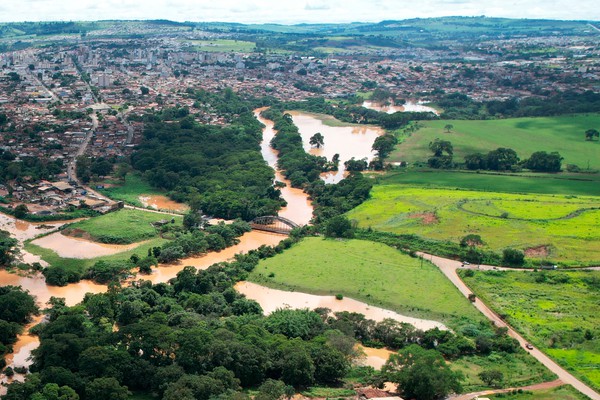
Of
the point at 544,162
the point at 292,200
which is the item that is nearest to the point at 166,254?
the point at 292,200

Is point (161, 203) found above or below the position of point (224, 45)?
below

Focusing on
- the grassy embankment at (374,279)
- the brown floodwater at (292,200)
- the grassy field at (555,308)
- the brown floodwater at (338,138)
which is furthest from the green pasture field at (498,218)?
the brown floodwater at (338,138)

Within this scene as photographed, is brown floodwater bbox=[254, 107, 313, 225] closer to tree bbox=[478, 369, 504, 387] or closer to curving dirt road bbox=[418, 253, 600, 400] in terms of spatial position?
curving dirt road bbox=[418, 253, 600, 400]

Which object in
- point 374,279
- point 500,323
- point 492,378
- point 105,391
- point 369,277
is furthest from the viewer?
point 369,277

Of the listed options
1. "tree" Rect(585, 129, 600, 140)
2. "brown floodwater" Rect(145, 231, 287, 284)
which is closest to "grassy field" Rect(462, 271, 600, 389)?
"brown floodwater" Rect(145, 231, 287, 284)

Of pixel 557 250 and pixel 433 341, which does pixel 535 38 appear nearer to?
pixel 557 250

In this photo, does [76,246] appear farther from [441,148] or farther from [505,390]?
[441,148]

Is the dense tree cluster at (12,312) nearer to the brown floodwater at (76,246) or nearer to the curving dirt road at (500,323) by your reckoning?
the brown floodwater at (76,246)
